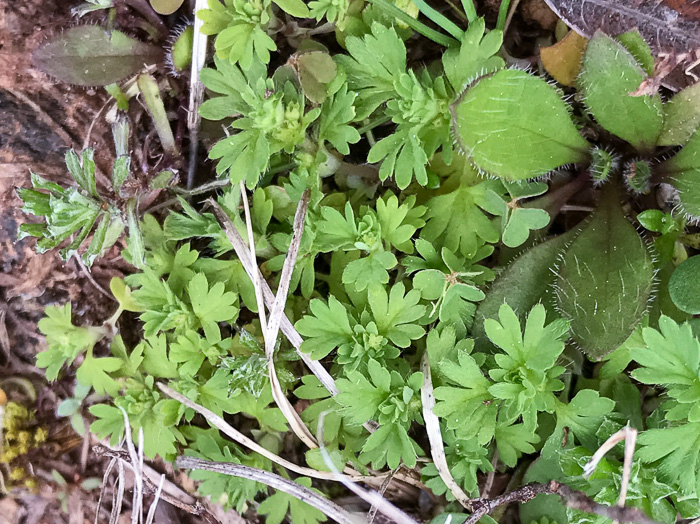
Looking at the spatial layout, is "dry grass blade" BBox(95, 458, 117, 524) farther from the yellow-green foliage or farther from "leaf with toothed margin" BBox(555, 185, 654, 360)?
"leaf with toothed margin" BBox(555, 185, 654, 360)

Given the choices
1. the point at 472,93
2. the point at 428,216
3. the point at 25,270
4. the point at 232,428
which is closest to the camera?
the point at 472,93

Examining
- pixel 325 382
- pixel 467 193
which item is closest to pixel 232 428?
pixel 325 382

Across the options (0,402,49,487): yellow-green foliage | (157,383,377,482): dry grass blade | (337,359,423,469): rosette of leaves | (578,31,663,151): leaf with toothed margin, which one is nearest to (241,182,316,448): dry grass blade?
(157,383,377,482): dry grass blade

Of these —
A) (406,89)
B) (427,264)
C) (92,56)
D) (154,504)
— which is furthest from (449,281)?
(92,56)

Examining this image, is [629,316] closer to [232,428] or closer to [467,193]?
[467,193]

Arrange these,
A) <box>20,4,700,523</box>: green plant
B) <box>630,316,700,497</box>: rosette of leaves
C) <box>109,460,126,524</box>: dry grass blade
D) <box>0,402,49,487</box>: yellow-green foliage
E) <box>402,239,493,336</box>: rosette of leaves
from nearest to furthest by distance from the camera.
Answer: <box>630,316,700,497</box>: rosette of leaves → <box>20,4,700,523</box>: green plant → <box>402,239,493,336</box>: rosette of leaves → <box>109,460,126,524</box>: dry grass blade → <box>0,402,49,487</box>: yellow-green foliage
